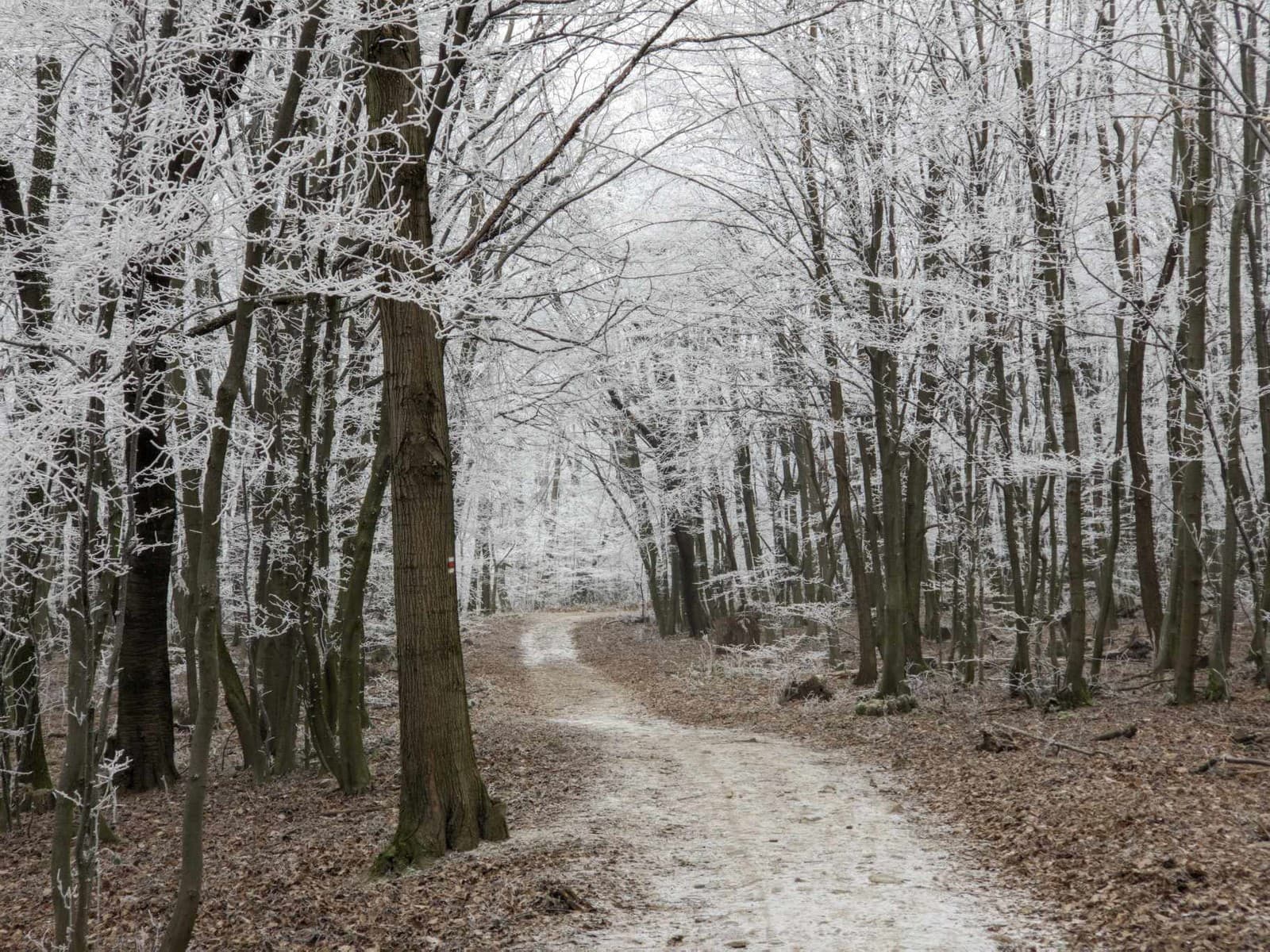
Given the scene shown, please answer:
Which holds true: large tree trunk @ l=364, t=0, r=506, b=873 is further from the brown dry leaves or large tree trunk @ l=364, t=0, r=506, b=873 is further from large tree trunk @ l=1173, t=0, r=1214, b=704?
large tree trunk @ l=1173, t=0, r=1214, b=704

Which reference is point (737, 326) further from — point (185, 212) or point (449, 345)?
point (185, 212)

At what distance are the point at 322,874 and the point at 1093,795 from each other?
4937 mm

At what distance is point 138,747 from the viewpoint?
29.5 ft

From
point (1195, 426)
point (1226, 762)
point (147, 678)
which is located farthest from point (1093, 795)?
point (147, 678)

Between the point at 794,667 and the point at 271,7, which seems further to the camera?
the point at 794,667

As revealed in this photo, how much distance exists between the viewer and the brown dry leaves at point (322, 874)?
4.54 metres

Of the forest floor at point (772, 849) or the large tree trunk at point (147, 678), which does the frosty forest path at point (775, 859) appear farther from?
the large tree trunk at point (147, 678)

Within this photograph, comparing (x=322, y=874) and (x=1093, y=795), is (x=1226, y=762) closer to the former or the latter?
(x=1093, y=795)

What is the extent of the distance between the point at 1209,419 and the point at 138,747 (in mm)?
10612

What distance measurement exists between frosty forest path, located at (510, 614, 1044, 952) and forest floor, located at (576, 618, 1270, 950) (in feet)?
0.64

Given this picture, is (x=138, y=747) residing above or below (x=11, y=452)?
below

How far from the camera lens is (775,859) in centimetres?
528

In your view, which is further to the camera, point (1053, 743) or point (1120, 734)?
point (1120, 734)

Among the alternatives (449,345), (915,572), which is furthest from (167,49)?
(915,572)
